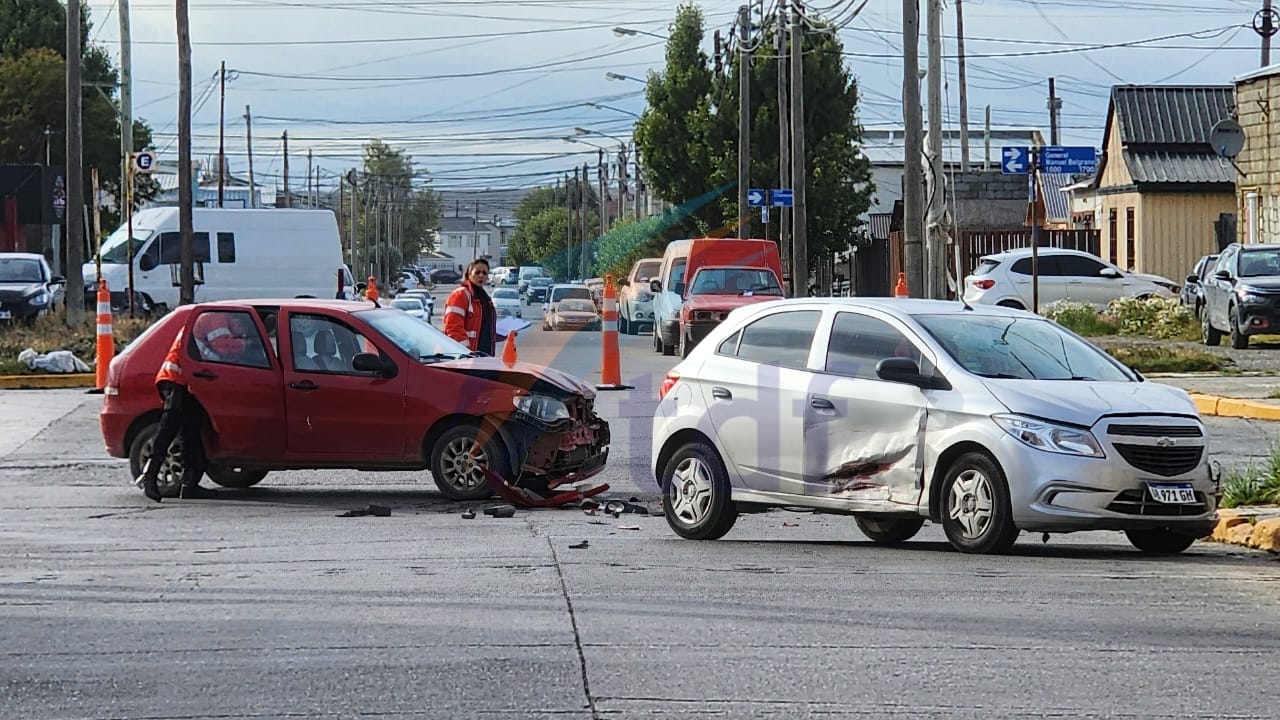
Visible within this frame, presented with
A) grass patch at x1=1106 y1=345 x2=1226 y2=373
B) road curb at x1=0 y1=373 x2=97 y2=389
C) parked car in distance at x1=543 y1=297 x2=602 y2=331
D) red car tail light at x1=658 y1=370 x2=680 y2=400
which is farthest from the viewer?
parked car in distance at x1=543 y1=297 x2=602 y2=331

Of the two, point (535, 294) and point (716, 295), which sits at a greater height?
point (716, 295)

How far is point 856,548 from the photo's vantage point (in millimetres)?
11367

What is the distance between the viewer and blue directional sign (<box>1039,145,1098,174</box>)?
26.6 meters

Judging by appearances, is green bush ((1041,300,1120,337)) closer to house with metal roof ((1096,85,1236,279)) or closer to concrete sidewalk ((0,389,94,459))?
house with metal roof ((1096,85,1236,279))

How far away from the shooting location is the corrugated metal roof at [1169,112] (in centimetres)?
5191

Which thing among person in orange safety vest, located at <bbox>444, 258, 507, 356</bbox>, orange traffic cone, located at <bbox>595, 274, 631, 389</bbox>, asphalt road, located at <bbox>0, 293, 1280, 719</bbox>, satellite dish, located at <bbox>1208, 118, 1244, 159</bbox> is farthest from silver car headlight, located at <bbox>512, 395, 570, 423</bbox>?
satellite dish, located at <bbox>1208, 118, 1244, 159</bbox>

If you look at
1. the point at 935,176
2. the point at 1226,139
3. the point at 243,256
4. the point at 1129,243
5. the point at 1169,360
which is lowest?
the point at 1169,360

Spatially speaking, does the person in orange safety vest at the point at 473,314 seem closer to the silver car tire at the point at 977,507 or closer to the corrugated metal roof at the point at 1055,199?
the silver car tire at the point at 977,507

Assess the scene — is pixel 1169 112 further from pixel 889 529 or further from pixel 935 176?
pixel 889 529

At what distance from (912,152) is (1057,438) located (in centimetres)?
1837

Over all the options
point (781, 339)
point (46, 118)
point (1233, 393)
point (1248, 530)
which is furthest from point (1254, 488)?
point (46, 118)

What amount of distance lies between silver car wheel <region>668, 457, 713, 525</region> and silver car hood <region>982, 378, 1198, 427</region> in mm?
1994

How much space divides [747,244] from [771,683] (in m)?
30.7

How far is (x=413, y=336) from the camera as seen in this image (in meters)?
14.6
